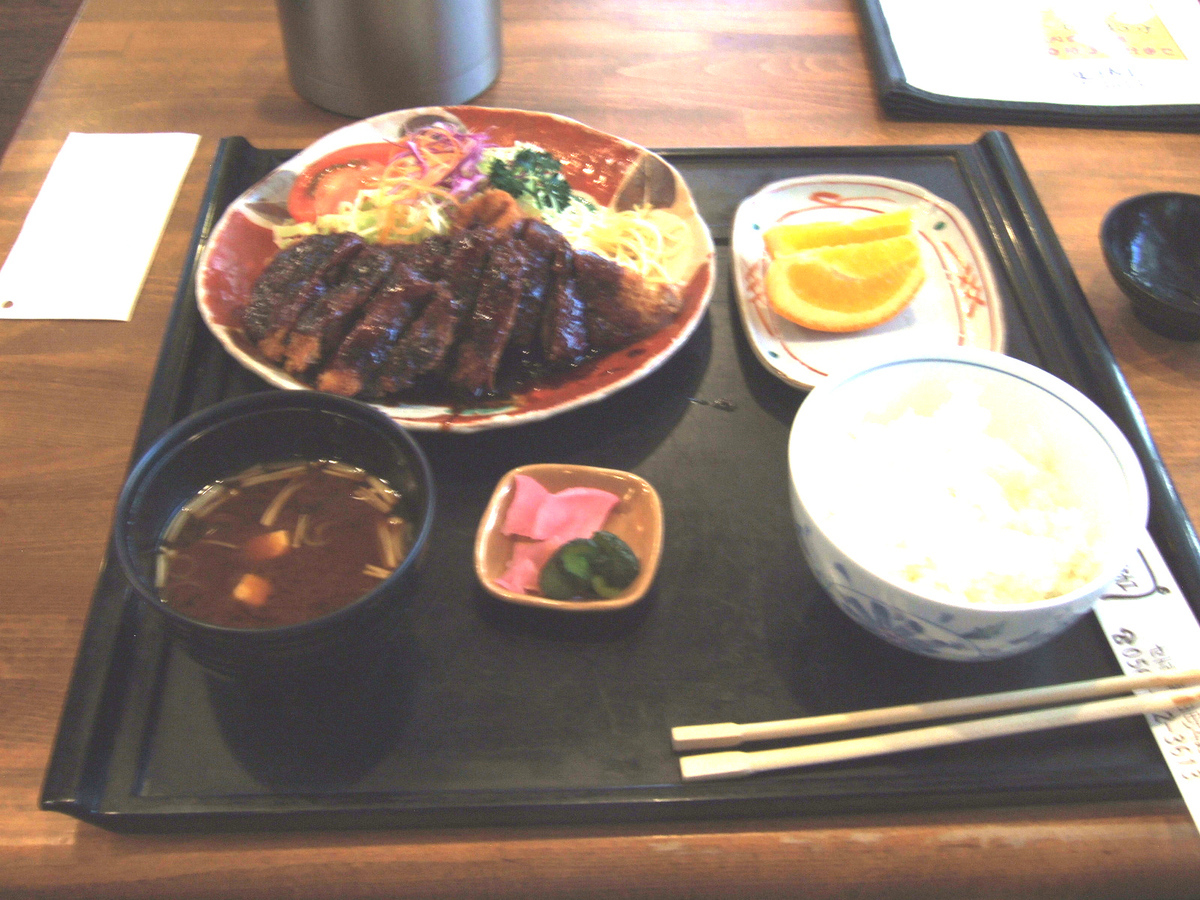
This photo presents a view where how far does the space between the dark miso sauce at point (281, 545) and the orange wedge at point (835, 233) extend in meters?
1.21

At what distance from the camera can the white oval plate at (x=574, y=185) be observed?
172 cm

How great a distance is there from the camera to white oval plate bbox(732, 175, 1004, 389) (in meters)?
1.93

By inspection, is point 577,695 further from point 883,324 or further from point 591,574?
point 883,324

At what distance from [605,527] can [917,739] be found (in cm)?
64

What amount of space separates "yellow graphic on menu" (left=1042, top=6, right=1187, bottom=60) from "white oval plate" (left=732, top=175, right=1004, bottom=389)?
122 cm

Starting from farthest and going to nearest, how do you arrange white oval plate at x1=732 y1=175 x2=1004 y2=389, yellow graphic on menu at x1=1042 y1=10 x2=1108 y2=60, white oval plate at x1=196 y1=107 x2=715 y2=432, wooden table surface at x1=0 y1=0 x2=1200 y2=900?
yellow graphic on menu at x1=1042 y1=10 x2=1108 y2=60
white oval plate at x1=732 y1=175 x2=1004 y2=389
white oval plate at x1=196 y1=107 x2=715 y2=432
wooden table surface at x1=0 y1=0 x2=1200 y2=900

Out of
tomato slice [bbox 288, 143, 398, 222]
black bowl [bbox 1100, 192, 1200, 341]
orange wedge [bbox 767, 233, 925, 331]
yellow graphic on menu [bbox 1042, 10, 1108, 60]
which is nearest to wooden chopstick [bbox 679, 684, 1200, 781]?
orange wedge [bbox 767, 233, 925, 331]

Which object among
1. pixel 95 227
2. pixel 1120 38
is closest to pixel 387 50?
pixel 95 227

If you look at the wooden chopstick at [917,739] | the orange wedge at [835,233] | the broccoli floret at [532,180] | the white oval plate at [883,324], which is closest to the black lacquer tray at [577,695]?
the wooden chopstick at [917,739]

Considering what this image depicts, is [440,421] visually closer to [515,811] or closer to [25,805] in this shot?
[515,811]

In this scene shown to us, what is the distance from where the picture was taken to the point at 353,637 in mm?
1191

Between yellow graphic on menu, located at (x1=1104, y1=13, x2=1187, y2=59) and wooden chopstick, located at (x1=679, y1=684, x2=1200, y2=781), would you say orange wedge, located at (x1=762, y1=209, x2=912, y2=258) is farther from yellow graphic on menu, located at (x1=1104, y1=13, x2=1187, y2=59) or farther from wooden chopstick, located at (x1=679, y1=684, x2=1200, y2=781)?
yellow graphic on menu, located at (x1=1104, y1=13, x2=1187, y2=59)

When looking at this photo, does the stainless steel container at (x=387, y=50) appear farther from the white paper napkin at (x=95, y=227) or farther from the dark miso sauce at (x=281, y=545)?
the dark miso sauce at (x=281, y=545)

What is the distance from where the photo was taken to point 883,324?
2018 mm
